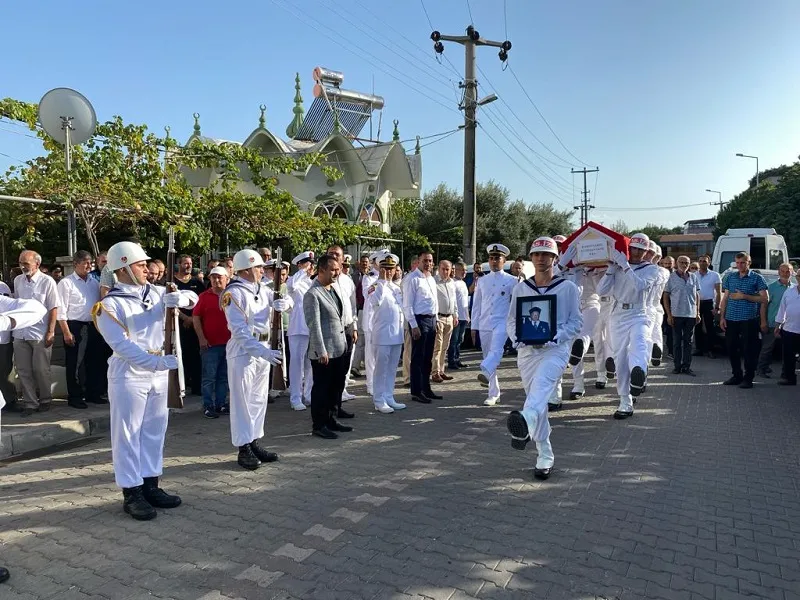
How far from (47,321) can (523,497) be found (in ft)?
21.0

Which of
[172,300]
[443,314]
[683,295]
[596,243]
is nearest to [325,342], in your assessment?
[172,300]

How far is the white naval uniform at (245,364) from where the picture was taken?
573 centimetres

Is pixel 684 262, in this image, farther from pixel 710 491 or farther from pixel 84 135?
pixel 84 135

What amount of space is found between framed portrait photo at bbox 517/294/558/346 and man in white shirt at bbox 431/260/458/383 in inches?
186

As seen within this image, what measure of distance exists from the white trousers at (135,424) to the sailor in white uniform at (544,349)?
2900 millimetres

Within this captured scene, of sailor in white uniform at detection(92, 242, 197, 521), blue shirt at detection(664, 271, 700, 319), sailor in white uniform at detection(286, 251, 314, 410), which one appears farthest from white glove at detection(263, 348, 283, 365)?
blue shirt at detection(664, 271, 700, 319)

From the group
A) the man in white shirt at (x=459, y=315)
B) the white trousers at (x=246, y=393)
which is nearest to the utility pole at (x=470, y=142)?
the man in white shirt at (x=459, y=315)

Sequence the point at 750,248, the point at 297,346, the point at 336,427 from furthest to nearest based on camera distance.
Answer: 1. the point at 750,248
2. the point at 297,346
3. the point at 336,427

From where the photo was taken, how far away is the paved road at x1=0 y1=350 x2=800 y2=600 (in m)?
3.67

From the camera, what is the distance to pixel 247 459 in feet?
19.1

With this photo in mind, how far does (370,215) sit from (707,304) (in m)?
16.7

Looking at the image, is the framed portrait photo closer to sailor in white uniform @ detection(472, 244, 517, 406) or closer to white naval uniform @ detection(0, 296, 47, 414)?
sailor in white uniform @ detection(472, 244, 517, 406)

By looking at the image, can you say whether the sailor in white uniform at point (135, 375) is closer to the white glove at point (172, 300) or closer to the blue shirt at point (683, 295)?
the white glove at point (172, 300)

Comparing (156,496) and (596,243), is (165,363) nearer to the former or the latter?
(156,496)
